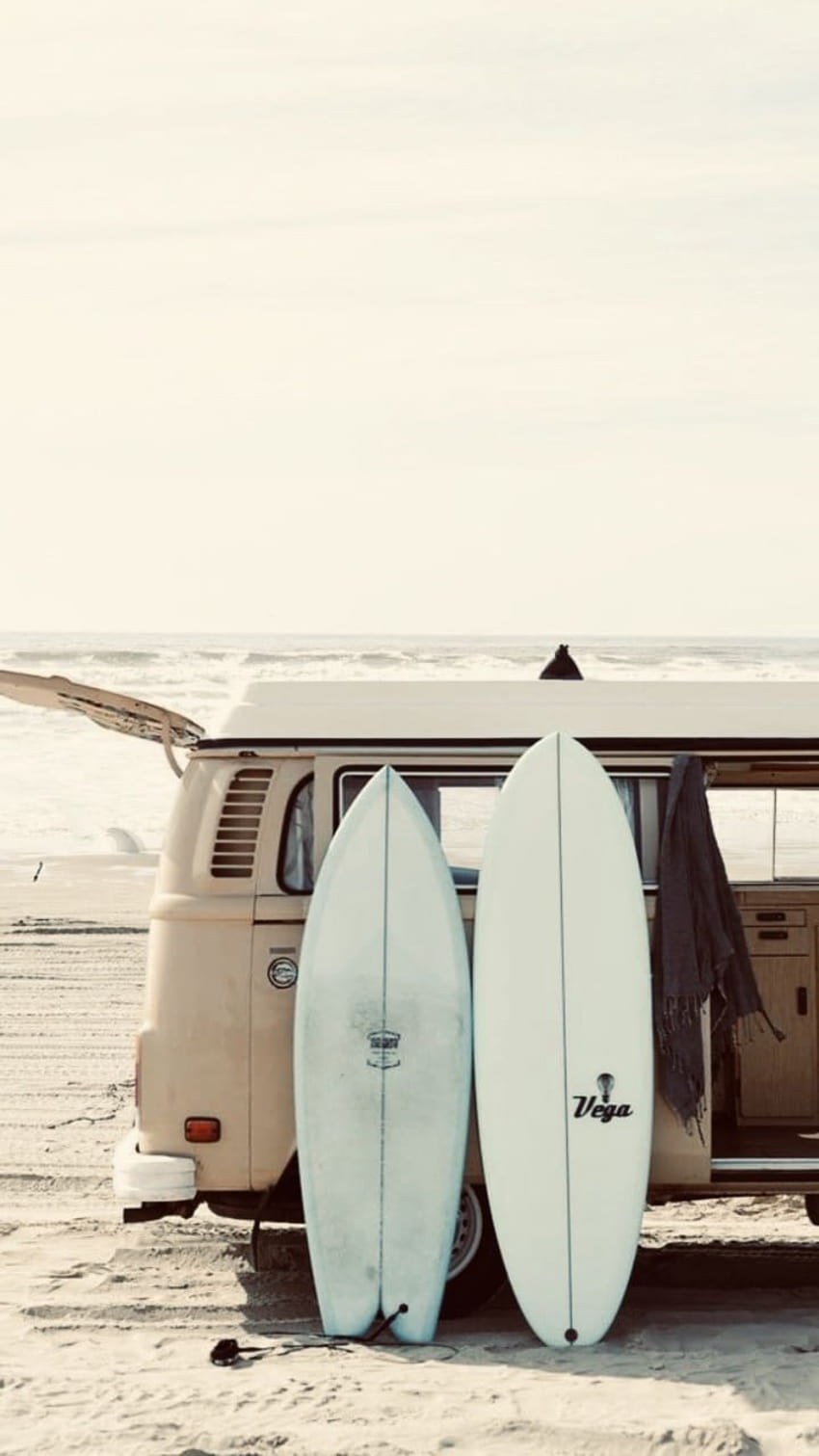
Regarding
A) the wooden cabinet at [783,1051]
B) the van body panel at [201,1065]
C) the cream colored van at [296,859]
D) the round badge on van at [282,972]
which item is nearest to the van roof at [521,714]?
the cream colored van at [296,859]

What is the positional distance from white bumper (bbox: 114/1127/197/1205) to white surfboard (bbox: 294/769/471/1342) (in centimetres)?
41

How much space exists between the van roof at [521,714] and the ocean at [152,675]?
8.68 meters

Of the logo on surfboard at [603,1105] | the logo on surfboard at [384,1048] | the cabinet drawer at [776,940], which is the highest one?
the cabinet drawer at [776,940]

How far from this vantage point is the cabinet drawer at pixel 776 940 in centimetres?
861

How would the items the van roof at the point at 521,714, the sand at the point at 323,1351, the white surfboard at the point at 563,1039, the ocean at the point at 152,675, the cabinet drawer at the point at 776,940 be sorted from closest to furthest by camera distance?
the sand at the point at 323,1351
the white surfboard at the point at 563,1039
the van roof at the point at 521,714
the cabinet drawer at the point at 776,940
the ocean at the point at 152,675

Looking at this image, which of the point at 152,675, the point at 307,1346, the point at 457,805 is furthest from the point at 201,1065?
the point at 152,675

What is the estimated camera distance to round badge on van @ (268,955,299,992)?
7051 millimetres

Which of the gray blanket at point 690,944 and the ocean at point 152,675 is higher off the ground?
the ocean at point 152,675

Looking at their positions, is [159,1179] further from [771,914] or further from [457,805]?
[771,914]

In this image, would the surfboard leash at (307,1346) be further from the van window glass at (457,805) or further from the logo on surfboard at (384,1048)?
the van window glass at (457,805)

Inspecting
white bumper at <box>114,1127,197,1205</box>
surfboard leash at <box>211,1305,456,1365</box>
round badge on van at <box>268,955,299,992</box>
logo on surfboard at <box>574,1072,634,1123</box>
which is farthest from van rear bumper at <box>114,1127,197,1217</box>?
logo on surfboard at <box>574,1072,634,1123</box>

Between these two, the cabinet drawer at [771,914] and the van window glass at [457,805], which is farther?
the cabinet drawer at [771,914]

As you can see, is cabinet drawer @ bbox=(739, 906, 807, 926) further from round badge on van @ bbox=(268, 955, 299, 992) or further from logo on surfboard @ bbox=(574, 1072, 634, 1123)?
round badge on van @ bbox=(268, 955, 299, 992)

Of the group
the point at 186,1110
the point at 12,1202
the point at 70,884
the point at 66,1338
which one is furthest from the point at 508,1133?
the point at 70,884
